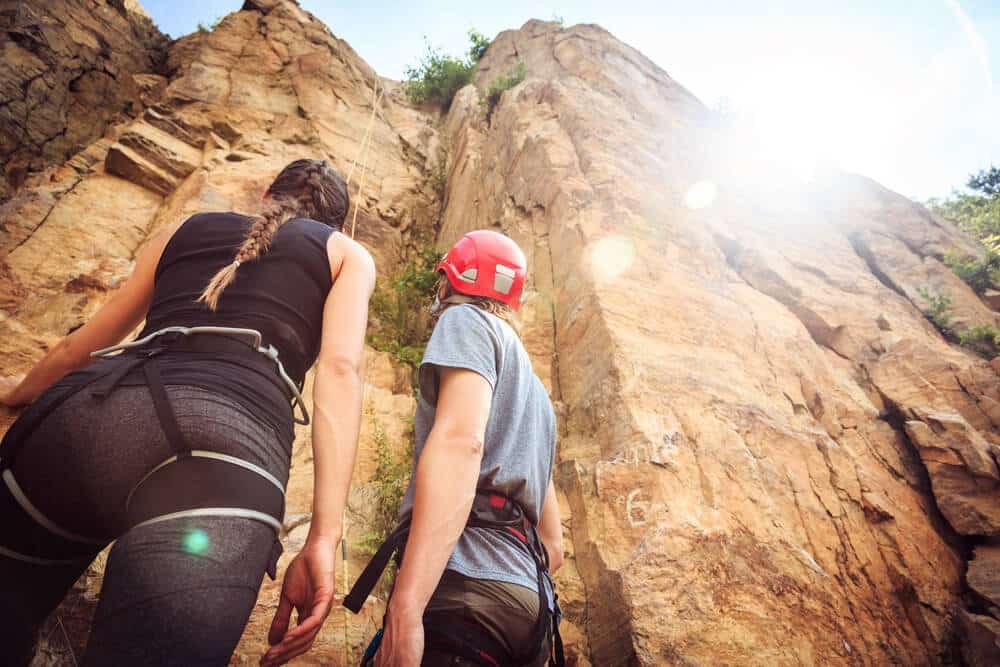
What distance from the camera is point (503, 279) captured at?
202cm

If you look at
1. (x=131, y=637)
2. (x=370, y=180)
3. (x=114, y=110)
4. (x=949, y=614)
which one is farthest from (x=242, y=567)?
(x=114, y=110)

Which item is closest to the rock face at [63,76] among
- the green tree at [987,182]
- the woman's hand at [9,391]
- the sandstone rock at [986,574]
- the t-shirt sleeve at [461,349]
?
the woman's hand at [9,391]

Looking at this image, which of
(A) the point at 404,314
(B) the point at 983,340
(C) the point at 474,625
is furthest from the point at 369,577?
(B) the point at 983,340

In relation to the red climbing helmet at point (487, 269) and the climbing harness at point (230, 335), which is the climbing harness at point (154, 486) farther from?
the red climbing helmet at point (487, 269)

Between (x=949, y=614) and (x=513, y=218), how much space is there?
5.32m

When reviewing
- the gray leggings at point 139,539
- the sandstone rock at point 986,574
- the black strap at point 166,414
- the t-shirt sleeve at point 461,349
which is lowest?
the sandstone rock at point 986,574

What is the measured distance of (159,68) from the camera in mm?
8875

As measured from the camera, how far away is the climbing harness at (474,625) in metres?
1.28

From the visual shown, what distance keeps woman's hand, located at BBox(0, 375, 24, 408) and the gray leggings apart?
2.47 ft

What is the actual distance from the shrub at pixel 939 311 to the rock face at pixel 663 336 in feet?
0.31

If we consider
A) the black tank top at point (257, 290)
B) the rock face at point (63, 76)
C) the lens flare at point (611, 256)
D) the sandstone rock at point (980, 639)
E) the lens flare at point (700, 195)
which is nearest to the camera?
the black tank top at point (257, 290)

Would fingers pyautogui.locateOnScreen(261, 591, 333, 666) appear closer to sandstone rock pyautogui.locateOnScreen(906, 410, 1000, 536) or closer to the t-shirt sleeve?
the t-shirt sleeve

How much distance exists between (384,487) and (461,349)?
2.80 m

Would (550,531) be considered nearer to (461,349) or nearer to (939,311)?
(461,349)
